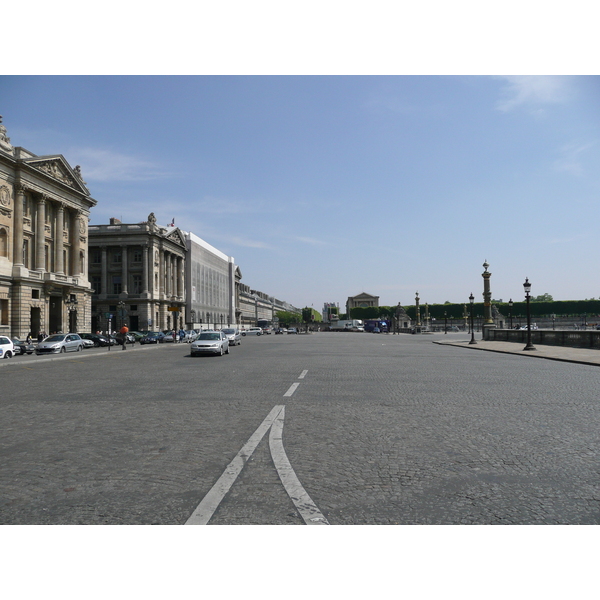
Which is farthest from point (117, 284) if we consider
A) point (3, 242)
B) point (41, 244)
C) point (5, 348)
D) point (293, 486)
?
point (293, 486)

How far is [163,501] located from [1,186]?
54305 mm

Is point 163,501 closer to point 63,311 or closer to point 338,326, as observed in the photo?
point 63,311

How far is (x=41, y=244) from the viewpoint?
5506 cm

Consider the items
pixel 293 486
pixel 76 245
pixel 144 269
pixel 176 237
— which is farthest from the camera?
pixel 176 237

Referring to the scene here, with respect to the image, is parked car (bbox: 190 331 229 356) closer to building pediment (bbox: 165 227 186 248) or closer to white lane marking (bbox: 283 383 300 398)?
white lane marking (bbox: 283 383 300 398)

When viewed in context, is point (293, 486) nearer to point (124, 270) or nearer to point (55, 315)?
point (55, 315)

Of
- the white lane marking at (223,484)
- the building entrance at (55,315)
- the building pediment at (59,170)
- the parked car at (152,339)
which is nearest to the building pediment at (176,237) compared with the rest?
the building pediment at (59,170)

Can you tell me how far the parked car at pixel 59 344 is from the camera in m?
35.5

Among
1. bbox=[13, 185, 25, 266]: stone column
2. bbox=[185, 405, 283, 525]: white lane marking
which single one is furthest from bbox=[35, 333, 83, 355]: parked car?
bbox=[185, 405, 283, 525]: white lane marking

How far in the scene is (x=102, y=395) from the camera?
11891 mm

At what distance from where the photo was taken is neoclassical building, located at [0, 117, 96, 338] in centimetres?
5009

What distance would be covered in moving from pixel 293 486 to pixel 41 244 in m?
58.1

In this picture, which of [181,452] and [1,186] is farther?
[1,186]

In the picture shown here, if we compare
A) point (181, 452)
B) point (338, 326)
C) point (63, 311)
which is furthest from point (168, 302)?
point (181, 452)
